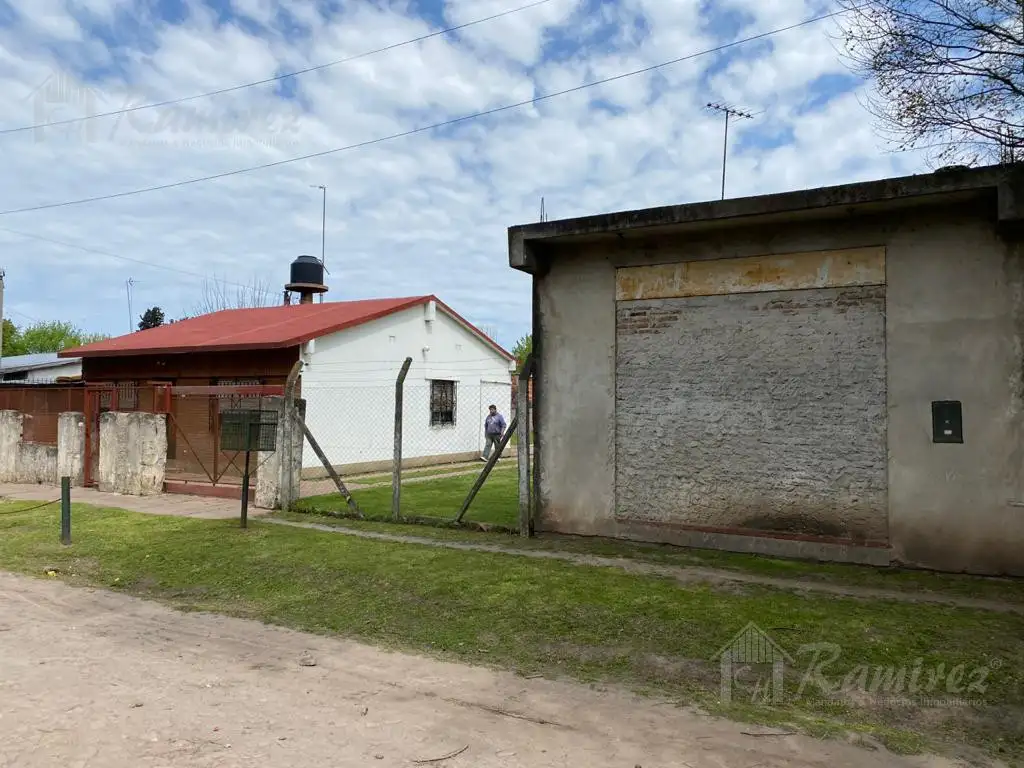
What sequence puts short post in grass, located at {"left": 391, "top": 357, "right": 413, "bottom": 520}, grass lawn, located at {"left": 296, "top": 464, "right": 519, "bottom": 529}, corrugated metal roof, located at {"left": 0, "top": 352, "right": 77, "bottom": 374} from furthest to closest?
corrugated metal roof, located at {"left": 0, "top": 352, "right": 77, "bottom": 374}
grass lawn, located at {"left": 296, "top": 464, "right": 519, "bottom": 529}
short post in grass, located at {"left": 391, "top": 357, "right": 413, "bottom": 520}

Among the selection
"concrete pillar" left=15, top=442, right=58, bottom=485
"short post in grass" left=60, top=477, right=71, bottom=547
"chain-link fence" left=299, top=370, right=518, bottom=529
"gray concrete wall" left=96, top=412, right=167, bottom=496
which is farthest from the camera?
"concrete pillar" left=15, top=442, right=58, bottom=485

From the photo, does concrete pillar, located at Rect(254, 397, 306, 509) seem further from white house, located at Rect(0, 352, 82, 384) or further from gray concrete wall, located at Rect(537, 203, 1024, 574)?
white house, located at Rect(0, 352, 82, 384)

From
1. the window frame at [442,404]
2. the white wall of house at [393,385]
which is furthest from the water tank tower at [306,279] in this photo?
the window frame at [442,404]

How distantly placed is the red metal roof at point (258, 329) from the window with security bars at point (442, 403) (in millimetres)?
2066

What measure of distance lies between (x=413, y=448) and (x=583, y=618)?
1439 centimetres

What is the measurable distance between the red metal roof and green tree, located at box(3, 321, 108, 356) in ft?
157

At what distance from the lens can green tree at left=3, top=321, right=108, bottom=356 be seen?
61.9 metres

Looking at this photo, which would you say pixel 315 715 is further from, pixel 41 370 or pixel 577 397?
pixel 41 370

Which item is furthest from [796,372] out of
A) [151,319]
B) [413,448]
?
[151,319]

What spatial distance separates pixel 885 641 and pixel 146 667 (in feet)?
16.6

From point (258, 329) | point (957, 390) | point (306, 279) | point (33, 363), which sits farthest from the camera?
point (33, 363)

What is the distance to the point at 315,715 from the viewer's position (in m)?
4.21

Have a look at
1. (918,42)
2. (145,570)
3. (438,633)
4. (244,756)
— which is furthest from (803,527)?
(145,570)

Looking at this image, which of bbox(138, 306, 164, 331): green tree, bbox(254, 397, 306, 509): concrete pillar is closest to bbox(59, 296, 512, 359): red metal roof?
bbox(254, 397, 306, 509): concrete pillar
